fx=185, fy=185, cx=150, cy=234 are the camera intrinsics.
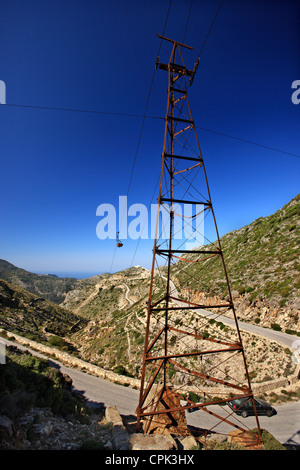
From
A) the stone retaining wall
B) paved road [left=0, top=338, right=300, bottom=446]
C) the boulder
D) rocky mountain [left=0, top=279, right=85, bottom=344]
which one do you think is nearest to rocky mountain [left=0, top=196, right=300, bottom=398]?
rocky mountain [left=0, top=279, right=85, bottom=344]

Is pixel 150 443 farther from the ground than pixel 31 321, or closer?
farther from the ground

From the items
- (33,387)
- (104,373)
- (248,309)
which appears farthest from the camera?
(248,309)

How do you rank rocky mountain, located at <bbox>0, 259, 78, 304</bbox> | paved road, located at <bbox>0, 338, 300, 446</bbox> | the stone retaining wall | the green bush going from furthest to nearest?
rocky mountain, located at <bbox>0, 259, 78, 304</bbox> < the stone retaining wall < paved road, located at <bbox>0, 338, 300, 446</bbox> < the green bush

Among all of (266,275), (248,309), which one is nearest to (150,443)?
(248,309)

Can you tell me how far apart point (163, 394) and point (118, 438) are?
3867 mm

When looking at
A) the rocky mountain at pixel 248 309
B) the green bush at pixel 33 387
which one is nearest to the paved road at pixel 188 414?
the rocky mountain at pixel 248 309

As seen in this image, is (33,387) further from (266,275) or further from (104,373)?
(266,275)

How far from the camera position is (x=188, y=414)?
14234 millimetres

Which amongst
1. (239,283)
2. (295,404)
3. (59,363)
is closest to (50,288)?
(59,363)

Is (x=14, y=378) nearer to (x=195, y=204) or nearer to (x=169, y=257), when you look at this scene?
(x=169, y=257)

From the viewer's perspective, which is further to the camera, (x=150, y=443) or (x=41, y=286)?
(x=41, y=286)

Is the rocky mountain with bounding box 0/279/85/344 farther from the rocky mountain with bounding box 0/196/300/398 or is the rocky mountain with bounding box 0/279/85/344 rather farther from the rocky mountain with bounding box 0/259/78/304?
the rocky mountain with bounding box 0/259/78/304

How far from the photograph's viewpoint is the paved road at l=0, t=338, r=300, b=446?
37.3ft

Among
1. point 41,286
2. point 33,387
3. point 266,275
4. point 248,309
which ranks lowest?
point 33,387
